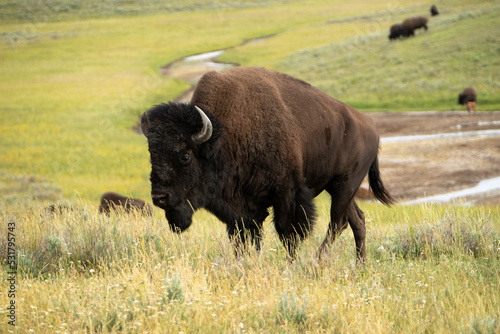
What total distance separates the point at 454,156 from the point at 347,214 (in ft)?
35.5

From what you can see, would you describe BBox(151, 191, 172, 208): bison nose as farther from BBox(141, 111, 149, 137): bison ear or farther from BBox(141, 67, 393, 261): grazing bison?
BBox(141, 111, 149, 137): bison ear

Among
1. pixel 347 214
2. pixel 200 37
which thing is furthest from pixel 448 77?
pixel 200 37

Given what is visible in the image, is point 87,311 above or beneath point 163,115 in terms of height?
beneath

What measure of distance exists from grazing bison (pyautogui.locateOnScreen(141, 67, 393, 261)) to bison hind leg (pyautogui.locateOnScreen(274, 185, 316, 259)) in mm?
11

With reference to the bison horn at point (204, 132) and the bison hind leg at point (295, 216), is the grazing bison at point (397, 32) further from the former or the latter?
the bison horn at point (204, 132)

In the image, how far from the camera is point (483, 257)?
5375 millimetres

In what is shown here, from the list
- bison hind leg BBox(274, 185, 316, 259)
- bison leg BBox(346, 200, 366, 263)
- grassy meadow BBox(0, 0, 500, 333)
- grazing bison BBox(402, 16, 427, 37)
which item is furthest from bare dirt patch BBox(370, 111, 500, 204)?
grazing bison BBox(402, 16, 427, 37)

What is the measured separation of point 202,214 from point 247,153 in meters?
5.84

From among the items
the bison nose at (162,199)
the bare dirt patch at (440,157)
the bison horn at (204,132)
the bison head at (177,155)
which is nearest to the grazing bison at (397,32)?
the bare dirt patch at (440,157)

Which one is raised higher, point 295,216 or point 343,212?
point 295,216

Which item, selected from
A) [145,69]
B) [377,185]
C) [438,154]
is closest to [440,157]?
[438,154]

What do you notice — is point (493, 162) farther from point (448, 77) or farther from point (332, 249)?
point (448, 77)

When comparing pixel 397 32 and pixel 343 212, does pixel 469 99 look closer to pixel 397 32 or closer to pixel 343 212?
pixel 343 212

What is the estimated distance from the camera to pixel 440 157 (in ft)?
52.4
